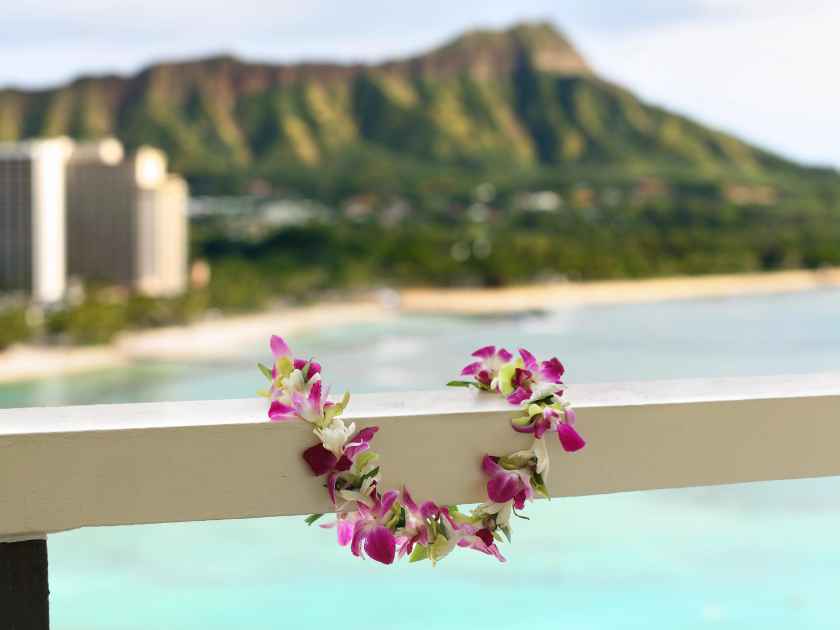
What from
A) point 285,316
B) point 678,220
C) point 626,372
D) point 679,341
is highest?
point 678,220

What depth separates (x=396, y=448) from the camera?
702mm

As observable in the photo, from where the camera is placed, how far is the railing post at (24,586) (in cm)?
68

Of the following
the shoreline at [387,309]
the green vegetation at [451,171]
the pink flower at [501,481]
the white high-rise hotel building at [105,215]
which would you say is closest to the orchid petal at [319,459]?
the pink flower at [501,481]

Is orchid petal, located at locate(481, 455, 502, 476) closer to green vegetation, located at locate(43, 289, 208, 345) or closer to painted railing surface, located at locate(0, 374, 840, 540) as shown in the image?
painted railing surface, located at locate(0, 374, 840, 540)

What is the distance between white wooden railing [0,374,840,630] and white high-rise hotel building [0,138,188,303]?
890 inches

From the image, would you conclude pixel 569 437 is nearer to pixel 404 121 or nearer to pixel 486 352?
pixel 486 352

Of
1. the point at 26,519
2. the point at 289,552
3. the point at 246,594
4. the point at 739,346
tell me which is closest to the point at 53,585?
the point at 26,519

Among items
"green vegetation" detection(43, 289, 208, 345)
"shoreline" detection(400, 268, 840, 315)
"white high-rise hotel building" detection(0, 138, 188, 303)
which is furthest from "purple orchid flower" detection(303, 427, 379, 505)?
"white high-rise hotel building" detection(0, 138, 188, 303)

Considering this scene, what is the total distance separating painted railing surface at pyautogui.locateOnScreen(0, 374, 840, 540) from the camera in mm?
657

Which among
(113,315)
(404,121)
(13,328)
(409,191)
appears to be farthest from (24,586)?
(404,121)

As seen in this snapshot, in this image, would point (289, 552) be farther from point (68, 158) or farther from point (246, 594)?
point (68, 158)

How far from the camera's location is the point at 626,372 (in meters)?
19.1

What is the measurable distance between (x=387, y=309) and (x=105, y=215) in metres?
6.40

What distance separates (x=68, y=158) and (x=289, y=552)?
2425 cm
